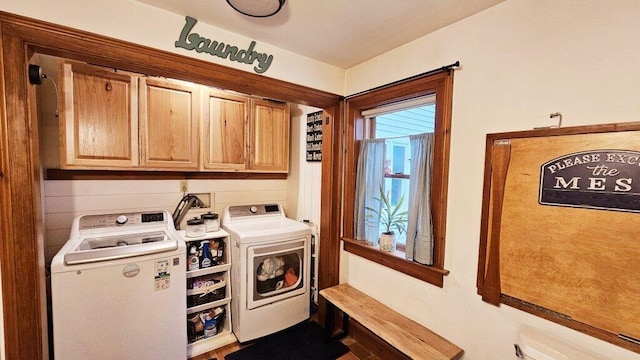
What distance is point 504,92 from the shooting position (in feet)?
4.58

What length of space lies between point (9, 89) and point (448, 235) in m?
2.45

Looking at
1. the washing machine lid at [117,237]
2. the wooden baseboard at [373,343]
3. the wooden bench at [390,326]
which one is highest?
the washing machine lid at [117,237]

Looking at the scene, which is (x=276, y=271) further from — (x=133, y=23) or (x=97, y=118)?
(x=133, y=23)

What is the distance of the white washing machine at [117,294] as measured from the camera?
1600 mm

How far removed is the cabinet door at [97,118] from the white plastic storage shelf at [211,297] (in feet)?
2.84

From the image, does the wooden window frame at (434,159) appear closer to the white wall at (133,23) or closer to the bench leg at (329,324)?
the bench leg at (329,324)

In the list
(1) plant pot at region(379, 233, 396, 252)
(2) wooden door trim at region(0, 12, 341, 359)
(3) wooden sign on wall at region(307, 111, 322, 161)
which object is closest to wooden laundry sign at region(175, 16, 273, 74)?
(2) wooden door trim at region(0, 12, 341, 359)

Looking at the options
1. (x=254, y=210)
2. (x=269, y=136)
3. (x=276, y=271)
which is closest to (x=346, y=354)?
(x=276, y=271)

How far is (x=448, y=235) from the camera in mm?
1656

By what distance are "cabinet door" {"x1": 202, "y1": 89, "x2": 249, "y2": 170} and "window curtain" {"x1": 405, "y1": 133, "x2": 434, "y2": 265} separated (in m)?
1.67

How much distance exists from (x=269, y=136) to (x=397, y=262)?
5.97 ft

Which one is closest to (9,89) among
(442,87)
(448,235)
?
(442,87)

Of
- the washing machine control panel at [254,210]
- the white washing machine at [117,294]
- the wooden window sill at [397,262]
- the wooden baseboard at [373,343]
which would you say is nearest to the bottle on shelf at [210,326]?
the white washing machine at [117,294]

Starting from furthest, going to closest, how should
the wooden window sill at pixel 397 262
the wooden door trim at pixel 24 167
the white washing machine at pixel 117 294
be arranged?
the wooden window sill at pixel 397 262, the white washing machine at pixel 117 294, the wooden door trim at pixel 24 167
